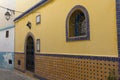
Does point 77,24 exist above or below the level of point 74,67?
above

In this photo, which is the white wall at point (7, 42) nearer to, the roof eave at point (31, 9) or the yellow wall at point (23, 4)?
the roof eave at point (31, 9)

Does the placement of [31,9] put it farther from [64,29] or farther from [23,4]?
[64,29]

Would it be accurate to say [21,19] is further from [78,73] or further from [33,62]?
[78,73]

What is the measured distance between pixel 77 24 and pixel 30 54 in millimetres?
5071

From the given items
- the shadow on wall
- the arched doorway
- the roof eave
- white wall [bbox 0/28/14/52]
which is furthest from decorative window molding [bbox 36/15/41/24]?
the shadow on wall

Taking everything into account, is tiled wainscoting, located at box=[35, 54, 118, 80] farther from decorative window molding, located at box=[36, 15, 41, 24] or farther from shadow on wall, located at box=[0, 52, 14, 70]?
shadow on wall, located at box=[0, 52, 14, 70]

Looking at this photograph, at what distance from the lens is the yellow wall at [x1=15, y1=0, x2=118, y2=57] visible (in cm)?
526

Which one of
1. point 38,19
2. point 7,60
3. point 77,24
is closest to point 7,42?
point 7,60

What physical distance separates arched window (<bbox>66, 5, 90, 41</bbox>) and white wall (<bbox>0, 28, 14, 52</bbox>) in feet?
26.6

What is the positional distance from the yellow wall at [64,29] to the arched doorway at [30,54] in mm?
665

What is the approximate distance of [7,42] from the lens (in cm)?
1521

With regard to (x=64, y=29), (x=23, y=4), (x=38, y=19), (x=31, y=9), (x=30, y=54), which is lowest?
(x=30, y=54)

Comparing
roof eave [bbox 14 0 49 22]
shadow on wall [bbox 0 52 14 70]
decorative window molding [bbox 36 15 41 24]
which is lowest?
shadow on wall [bbox 0 52 14 70]

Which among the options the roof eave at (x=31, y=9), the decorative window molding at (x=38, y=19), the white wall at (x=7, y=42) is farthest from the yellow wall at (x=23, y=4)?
the white wall at (x=7, y=42)
